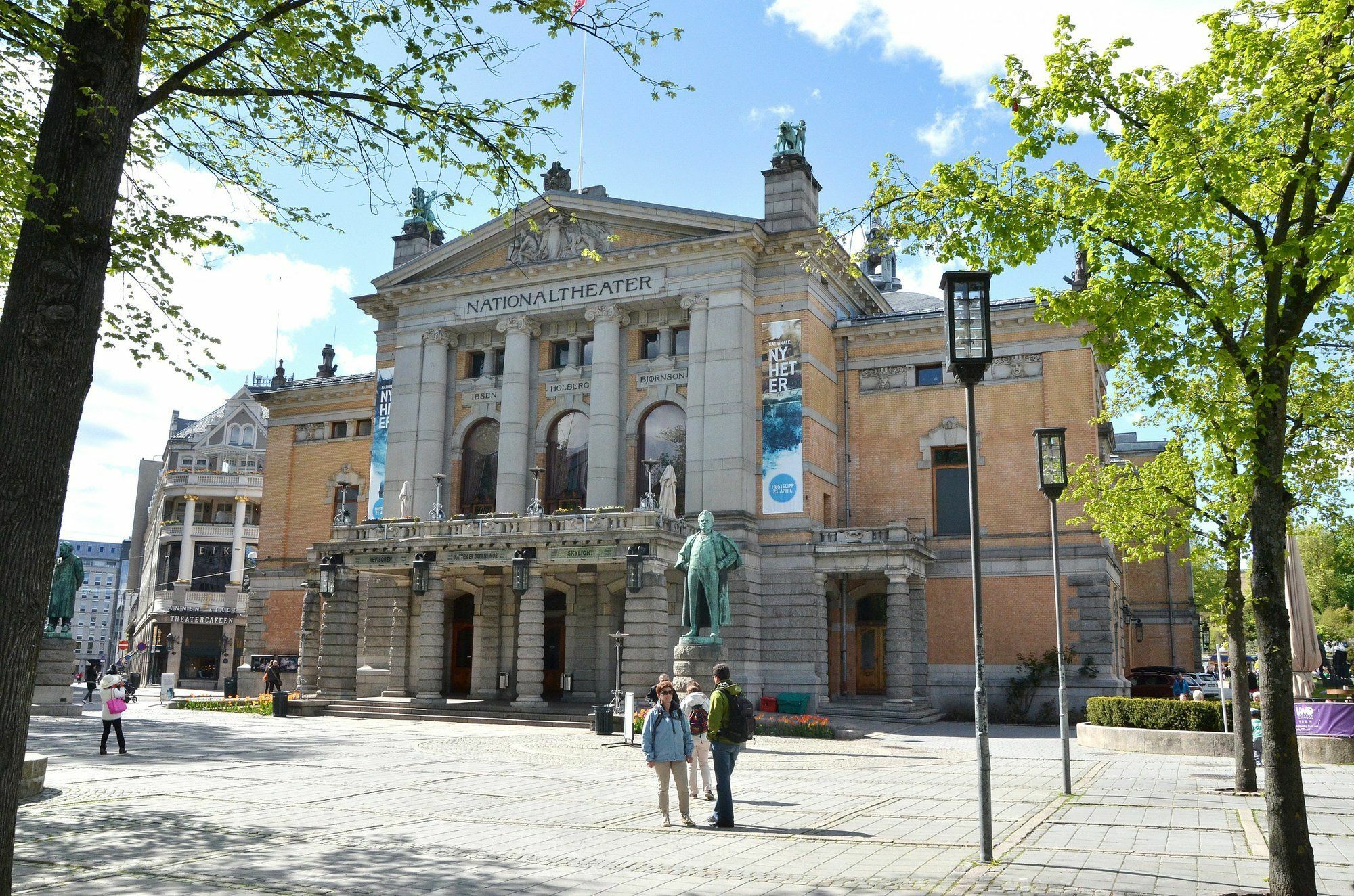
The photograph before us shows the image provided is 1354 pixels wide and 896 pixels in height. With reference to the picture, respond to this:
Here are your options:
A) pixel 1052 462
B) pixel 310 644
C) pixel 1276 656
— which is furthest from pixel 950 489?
pixel 1276 656

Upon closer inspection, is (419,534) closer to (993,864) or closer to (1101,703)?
(1101,703)

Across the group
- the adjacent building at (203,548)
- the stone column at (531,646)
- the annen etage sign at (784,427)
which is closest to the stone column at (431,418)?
the stone column at (531,646)

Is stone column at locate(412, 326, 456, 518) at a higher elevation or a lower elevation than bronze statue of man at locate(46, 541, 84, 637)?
higher

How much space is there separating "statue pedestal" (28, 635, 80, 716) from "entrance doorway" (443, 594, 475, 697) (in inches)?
519

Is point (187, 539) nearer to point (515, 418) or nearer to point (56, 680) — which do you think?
point (56, 680)

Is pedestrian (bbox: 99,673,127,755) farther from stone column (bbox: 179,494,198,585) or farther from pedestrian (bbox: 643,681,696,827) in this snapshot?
stone column (bbox: 179,494,198,585)

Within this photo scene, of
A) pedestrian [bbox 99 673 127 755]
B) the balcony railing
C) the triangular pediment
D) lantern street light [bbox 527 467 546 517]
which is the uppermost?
the triangular pediment

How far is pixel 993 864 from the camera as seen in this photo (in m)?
10.9

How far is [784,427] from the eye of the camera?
39.1 m

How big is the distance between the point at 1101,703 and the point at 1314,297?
1748cm

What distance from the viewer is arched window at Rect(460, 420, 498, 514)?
146ft

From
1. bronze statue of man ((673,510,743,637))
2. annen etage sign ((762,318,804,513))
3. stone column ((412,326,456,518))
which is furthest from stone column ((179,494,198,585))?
bronze statue of man ((673,510,743,637))

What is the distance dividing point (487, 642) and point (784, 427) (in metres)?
13.8

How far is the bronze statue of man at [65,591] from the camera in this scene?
37.5 metres
